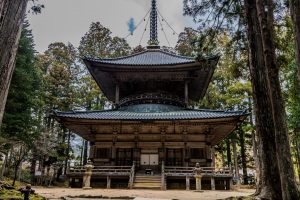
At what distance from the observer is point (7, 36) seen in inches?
168

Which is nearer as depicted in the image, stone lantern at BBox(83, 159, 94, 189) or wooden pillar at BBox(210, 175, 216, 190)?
stone lantern at BBox(83, 159, 94, 189)

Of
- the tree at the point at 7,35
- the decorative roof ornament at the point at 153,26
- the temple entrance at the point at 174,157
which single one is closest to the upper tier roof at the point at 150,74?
the decorative roof ornament at the point at 153,26

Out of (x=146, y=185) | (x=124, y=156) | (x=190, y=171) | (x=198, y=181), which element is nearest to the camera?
(x=198, y=181)

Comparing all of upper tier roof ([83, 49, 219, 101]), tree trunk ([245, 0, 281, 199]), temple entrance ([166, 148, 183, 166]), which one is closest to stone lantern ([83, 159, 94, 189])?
temple entrance ([166, 148, 183, 166])

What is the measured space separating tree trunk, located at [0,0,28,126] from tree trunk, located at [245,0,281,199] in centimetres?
644

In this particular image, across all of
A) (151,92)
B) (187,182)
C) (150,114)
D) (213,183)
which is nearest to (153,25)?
(151,92)

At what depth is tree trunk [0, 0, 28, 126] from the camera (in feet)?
13.8

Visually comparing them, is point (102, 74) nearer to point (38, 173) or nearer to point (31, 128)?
point (31, 128)

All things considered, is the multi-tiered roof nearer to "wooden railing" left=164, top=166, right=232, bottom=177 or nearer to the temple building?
the temple building

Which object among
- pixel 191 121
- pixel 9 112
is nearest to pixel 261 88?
pixel 191 121

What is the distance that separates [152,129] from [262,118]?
42.8 ft

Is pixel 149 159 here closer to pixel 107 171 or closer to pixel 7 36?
Result: pixel 107 171

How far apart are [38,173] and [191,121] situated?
1616 centimetres

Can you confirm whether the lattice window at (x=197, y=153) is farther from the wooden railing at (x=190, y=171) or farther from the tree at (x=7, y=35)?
the tree at (x=7, y=35)
